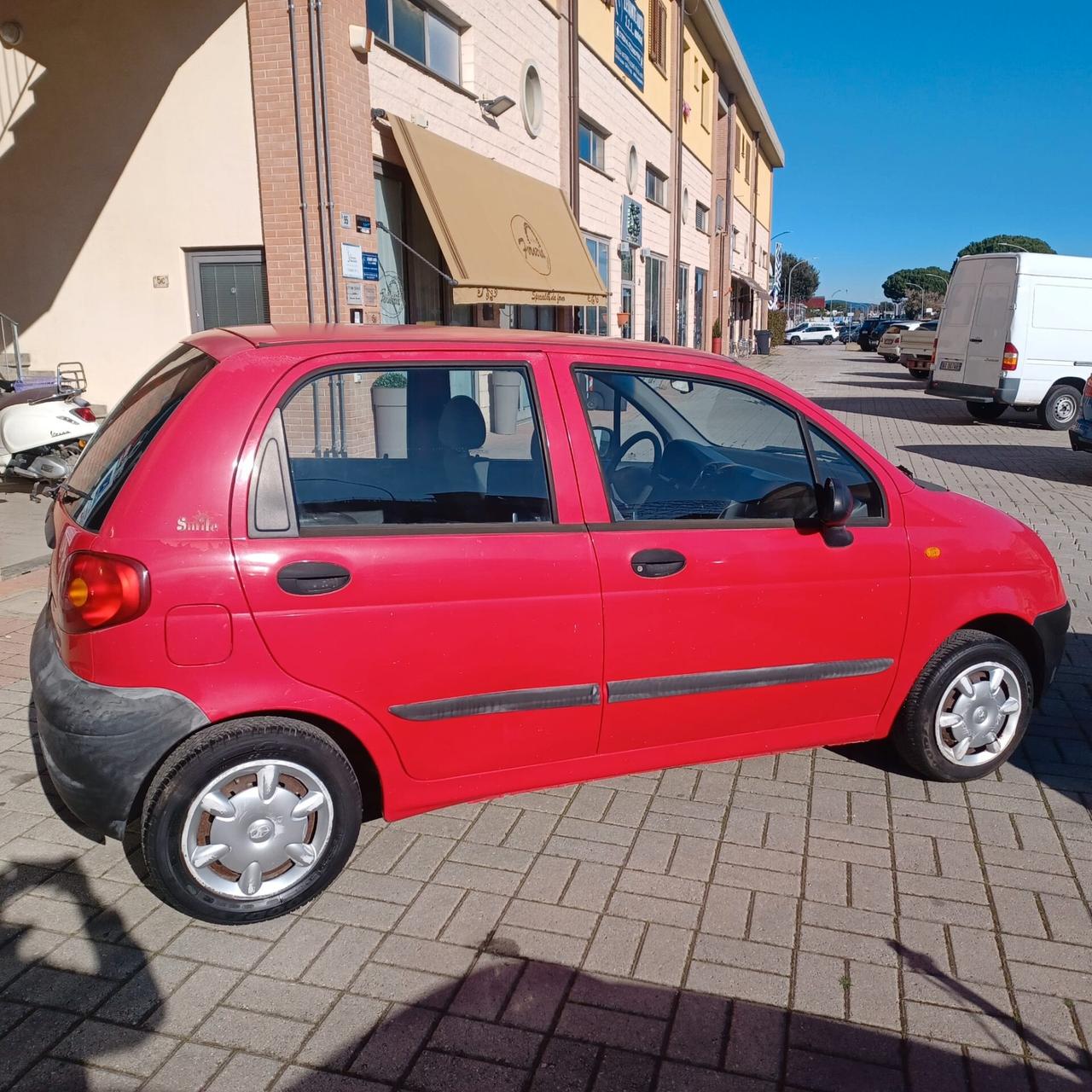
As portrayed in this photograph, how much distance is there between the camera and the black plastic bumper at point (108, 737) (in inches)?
108

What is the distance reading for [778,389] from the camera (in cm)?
355

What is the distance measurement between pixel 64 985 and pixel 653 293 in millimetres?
25548

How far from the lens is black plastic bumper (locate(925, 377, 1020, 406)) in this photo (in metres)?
16.0

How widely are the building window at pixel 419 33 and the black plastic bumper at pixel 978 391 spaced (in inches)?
378

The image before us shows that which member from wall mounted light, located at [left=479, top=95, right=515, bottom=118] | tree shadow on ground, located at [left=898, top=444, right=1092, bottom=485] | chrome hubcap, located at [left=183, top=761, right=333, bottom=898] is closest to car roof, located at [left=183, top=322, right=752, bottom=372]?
chrome hubcap, located at [left=183, top=761, right=333, bottom=898]

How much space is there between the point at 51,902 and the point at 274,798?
836mm

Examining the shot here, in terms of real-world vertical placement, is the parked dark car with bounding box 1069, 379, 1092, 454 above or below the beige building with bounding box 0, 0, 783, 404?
below

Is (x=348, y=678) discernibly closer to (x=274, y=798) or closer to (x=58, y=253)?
(x=274, y=798)

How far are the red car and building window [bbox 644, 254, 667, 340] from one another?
2233 centimetres

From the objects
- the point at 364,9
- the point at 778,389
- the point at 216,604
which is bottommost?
the point at 216,604

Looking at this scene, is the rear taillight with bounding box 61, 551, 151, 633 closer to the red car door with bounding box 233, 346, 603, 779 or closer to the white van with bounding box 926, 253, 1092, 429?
the red car door with bounding box 233, 346, 603, 779

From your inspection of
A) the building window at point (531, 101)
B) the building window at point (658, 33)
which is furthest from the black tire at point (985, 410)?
the building window at point (658, 33)

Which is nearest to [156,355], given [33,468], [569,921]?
[33,468]

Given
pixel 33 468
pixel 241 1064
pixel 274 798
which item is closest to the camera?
pixel 241 1064
